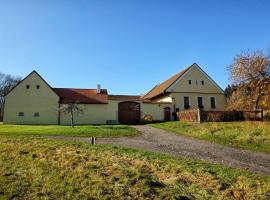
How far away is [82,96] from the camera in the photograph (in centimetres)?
3391

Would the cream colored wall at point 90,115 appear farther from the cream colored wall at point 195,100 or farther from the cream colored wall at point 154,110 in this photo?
the cream colored wall at point 195,100

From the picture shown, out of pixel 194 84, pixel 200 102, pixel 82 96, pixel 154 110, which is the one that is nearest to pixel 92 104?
pixel 82 96

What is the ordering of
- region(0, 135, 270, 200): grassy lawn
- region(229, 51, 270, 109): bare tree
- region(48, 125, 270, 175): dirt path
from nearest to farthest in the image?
region(0, 135, 270, 200): grassy lawn, region(48, 125, 270, 175): dirt path, region(229, 51, 270, 109): bare tree

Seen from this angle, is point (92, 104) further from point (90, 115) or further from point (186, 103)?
point (186, 103)

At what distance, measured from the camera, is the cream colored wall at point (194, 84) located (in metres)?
34.7

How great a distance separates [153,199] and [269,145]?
9340 millimetres

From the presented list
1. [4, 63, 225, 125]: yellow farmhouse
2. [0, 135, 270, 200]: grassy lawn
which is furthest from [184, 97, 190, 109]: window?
[0, 135, 270, 200]: grassy lawn

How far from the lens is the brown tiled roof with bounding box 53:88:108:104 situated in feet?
107

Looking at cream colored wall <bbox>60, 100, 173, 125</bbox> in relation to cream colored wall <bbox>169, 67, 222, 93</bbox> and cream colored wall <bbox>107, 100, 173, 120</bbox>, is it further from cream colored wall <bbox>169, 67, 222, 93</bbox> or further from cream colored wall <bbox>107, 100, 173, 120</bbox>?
cream colored wall <bbox>169, 67, 222, 93</bbox>

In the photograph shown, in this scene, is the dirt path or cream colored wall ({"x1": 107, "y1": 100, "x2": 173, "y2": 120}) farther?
cream colored wall ({"x1": 107, "y1": 100, "x2": 173, "y2": 120})

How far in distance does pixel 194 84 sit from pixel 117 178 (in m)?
29.5

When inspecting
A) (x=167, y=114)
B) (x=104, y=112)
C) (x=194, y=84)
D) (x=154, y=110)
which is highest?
(x=194, y=84)

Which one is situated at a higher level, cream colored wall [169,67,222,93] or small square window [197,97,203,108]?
cream colored wall [169,67,222,93]

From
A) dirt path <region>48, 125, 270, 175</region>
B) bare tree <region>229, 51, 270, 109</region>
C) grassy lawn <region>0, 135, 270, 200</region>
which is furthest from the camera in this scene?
bare tree <region>229, 51, 270, 109</region>
